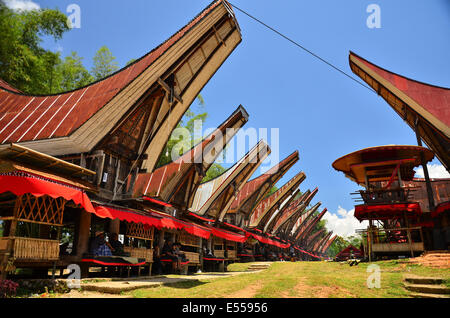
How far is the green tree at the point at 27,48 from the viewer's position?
15.3 m

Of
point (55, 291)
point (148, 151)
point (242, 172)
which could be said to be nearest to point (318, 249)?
point (242, 172)

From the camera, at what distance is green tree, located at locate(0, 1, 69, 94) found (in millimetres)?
15266

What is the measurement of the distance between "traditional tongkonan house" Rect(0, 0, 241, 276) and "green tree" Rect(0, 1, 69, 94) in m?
2.63

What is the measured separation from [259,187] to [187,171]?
13424 millimetres

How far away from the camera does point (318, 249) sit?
76.6 metres

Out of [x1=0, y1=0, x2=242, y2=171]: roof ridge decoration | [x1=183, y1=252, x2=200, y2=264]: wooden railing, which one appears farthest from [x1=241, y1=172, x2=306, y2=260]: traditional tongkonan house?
[x1=0, y1=0, x2=242, y2=171]: roof ridge decoration

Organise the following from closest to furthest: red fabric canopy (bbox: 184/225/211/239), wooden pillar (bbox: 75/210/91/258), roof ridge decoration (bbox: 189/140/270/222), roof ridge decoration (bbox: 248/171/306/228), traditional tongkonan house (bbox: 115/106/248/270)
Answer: wooden pillar (bbox: 75/210/91/258), red fabric canopy (bbox: 184/225/211/239), traditional tongkonan house (bbox: 115/106/248/270), roof ridge decoration (bbox: 189/140/270/222), roof ridge decoration (bbox: 248/171/306/228)

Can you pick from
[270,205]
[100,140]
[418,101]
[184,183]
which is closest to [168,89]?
[100,140]

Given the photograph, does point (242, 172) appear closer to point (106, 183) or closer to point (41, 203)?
point (106, 183)

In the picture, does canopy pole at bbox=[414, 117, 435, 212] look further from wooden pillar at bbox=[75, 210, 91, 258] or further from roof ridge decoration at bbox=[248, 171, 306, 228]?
wooden pillar at bbox=[75, 210, 91, 258]

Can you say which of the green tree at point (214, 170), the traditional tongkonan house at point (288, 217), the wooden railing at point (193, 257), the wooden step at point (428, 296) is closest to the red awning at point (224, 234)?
the wooden railing at point (193, 257)

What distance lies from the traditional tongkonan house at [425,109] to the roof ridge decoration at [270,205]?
15702 mm

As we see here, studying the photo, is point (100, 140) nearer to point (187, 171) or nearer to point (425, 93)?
point (187, 171)

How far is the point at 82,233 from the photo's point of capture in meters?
10.2
